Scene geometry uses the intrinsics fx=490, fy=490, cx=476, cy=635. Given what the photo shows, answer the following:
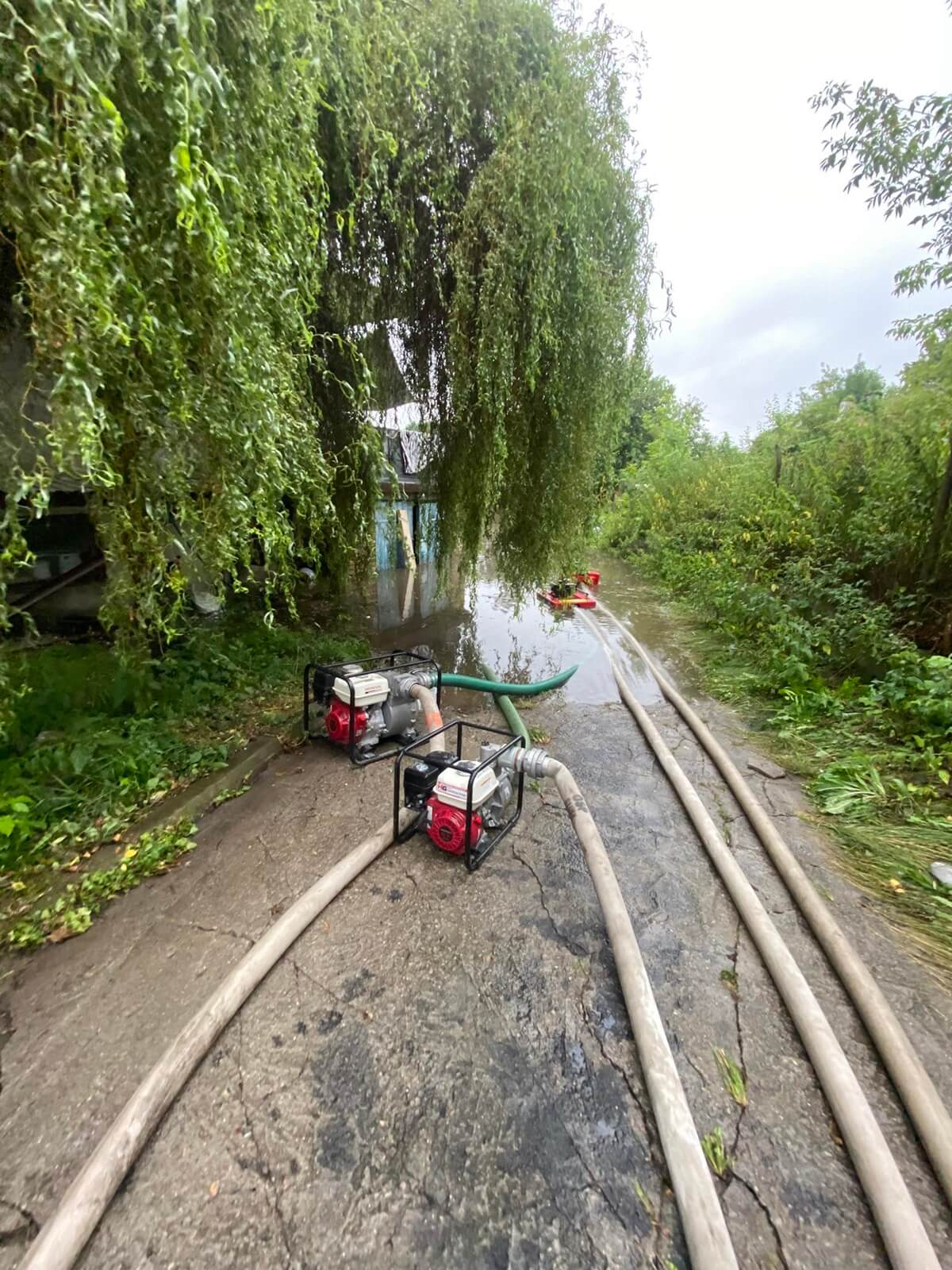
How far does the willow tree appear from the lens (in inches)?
54.5

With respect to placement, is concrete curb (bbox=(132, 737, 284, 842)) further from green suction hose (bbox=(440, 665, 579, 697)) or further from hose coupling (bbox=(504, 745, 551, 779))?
hose coupling (bbox=(504, 745, 551, 779))

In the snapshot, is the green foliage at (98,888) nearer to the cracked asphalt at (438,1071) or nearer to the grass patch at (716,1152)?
the cracked asphalt at (438,1071)

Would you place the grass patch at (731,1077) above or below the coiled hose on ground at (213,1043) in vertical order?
below

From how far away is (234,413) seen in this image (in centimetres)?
192

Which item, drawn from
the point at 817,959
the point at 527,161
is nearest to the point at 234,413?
the point at 527,161

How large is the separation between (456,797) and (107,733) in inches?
86.7

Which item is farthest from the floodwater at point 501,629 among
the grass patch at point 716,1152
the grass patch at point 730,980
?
the grass patch at point 716,1152

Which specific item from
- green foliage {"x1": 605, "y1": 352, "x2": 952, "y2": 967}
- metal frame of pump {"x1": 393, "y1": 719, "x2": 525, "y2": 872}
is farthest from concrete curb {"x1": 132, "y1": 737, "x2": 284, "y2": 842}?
green foliage {"x1": 605, "y1": 352, "x2": 952, "y2": 967}

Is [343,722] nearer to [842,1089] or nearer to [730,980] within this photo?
[730,980]

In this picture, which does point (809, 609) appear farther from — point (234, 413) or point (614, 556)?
point (614, 556)

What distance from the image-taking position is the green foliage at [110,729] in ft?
7.78

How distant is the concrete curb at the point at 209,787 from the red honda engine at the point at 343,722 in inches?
18.3

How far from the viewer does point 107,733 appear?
2.92 m

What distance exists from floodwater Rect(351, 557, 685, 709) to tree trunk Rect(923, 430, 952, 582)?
2.52 meters
